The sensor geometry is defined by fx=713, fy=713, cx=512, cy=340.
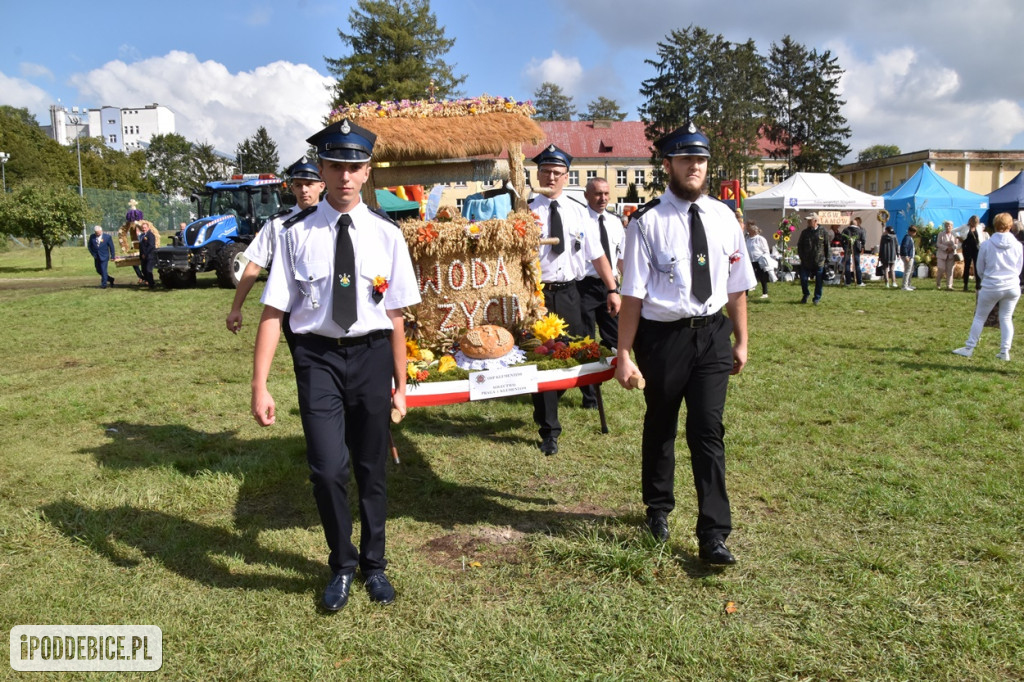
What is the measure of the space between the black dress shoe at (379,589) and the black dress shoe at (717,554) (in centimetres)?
157

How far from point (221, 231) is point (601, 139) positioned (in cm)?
5515

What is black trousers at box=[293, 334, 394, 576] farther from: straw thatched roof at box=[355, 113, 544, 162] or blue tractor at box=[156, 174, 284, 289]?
blue tractor at box=[156, 174, 284, 289]

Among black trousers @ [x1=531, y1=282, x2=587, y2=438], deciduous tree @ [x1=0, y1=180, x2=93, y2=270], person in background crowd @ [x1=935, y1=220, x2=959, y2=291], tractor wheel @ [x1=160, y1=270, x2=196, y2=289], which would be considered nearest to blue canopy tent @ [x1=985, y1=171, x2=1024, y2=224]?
person in background crowd @ [x1=935, y1=220, x2=959, y2=291]

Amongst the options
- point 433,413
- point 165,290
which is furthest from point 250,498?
point 165,290

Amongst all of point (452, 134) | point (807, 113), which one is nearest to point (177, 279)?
point (452, 134)

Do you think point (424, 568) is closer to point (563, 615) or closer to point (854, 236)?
point (563, 615)

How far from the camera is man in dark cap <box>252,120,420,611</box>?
3.22 meters

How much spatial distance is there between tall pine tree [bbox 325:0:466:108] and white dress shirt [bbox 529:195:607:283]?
3778 cm

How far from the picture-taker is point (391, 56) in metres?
43.4

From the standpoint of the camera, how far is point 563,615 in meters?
3.24

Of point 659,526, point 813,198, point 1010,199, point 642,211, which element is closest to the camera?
point 642,211

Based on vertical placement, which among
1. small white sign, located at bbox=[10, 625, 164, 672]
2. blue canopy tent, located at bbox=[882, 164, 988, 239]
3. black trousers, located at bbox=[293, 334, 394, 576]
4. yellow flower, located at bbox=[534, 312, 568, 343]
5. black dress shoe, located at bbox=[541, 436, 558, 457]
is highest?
blue canopy tent, located at bbox=[882, 164, 988, 239]

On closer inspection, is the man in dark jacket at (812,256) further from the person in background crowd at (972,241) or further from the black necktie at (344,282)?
the black necktie at (344,282)

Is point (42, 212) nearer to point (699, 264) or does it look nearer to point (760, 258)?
point (760, 258)
